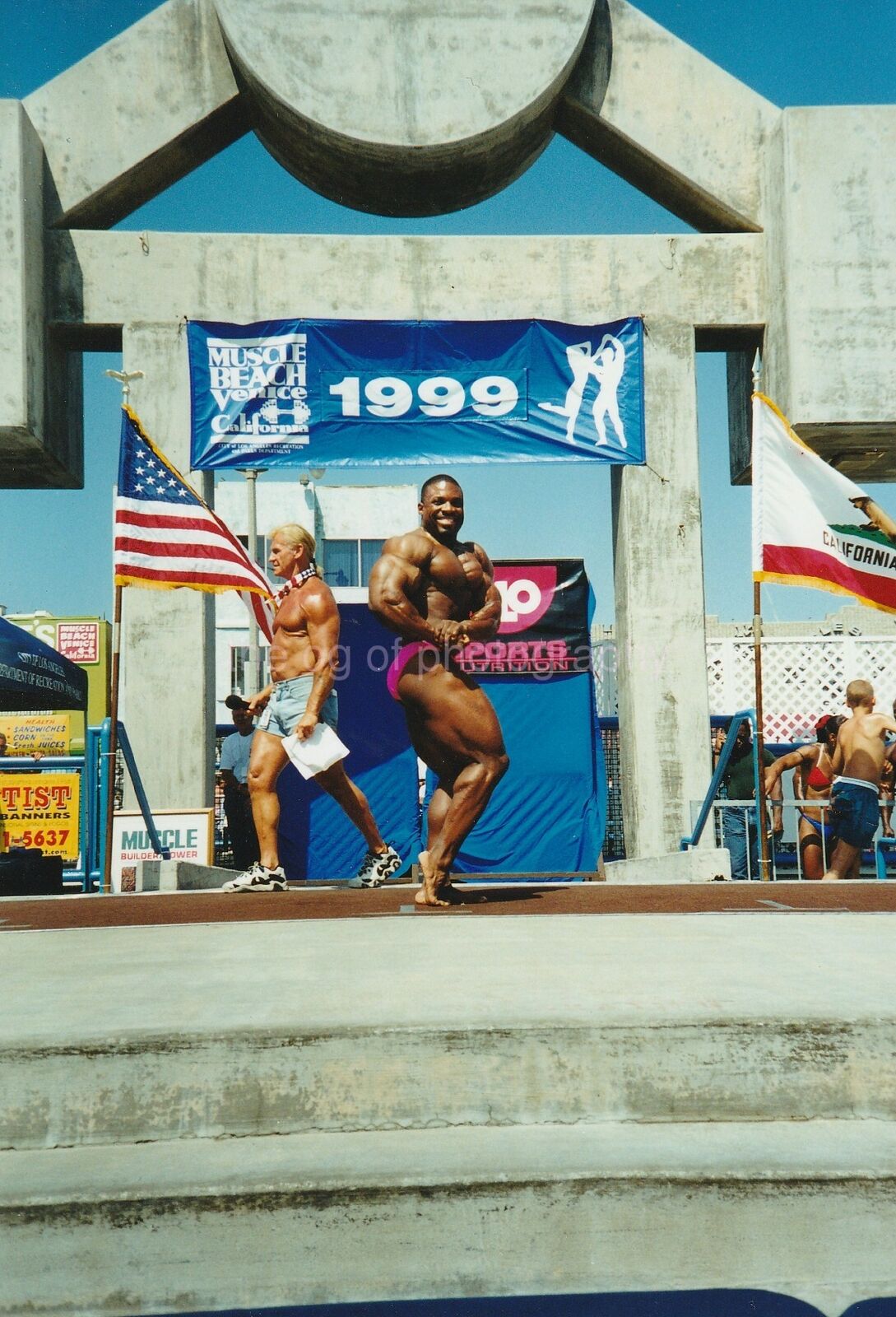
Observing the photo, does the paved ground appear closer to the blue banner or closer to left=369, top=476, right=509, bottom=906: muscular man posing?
left=369, top=476, right=509, bottom=906: muscular man posing

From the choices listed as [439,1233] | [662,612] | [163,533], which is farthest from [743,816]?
[439,1233]

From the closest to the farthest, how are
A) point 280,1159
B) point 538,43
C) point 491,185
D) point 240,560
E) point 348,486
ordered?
point 280,1159
point 240,560
point 538,43
point 491,185
point 348,486

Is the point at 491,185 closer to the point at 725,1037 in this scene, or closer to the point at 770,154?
the point at 770,154

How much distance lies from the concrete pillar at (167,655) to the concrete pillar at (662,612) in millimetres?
4406

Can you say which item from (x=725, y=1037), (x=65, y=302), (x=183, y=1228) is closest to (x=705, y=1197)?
(x=725, y=1037)

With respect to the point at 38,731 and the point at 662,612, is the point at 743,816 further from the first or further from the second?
the point at 38,731

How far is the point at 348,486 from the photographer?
46.1 meters

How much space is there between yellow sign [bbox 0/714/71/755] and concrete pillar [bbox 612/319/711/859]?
18046 millimetres

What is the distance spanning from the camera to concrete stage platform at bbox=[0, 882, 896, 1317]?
242cm

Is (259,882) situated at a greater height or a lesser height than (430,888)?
lesser

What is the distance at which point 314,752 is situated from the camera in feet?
24.6

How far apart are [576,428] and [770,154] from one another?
142 inches

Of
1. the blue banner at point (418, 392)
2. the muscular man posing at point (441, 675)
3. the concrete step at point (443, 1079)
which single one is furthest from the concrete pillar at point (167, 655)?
the concrete step at point (443, 1079)

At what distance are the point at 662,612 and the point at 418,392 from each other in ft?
11.6
